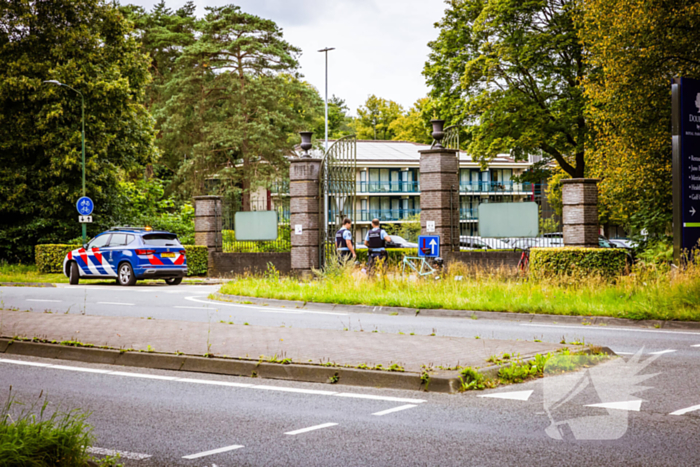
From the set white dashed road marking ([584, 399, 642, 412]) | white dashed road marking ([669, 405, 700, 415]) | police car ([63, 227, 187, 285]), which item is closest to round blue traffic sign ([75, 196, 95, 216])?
police car ([63, 227, 187, 285])

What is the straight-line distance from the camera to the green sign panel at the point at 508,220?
808 inches

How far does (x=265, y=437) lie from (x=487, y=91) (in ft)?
93.1

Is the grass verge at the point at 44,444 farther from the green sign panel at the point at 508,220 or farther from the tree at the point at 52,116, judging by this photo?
the tree at the point at 52,116

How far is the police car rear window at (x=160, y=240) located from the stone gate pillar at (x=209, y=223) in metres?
3.40

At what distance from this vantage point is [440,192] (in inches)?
837

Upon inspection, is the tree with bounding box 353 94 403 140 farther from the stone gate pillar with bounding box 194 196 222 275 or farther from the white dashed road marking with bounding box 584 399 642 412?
the white dashed road marking with bounding box 584 399 642 412

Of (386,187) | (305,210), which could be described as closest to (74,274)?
(305,210)

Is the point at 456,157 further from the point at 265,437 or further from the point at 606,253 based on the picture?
the point at 265,437

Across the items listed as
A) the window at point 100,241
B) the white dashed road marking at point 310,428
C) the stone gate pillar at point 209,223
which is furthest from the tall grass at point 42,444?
the stone gate pillar at point 209,223

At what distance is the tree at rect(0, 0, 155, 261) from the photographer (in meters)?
31.0

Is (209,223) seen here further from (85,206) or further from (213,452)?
(213,452)

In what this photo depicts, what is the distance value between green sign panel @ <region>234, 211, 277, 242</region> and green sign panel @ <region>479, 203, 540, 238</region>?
726cm

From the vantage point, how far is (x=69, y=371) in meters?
8.39

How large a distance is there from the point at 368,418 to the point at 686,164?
10.4 meters
